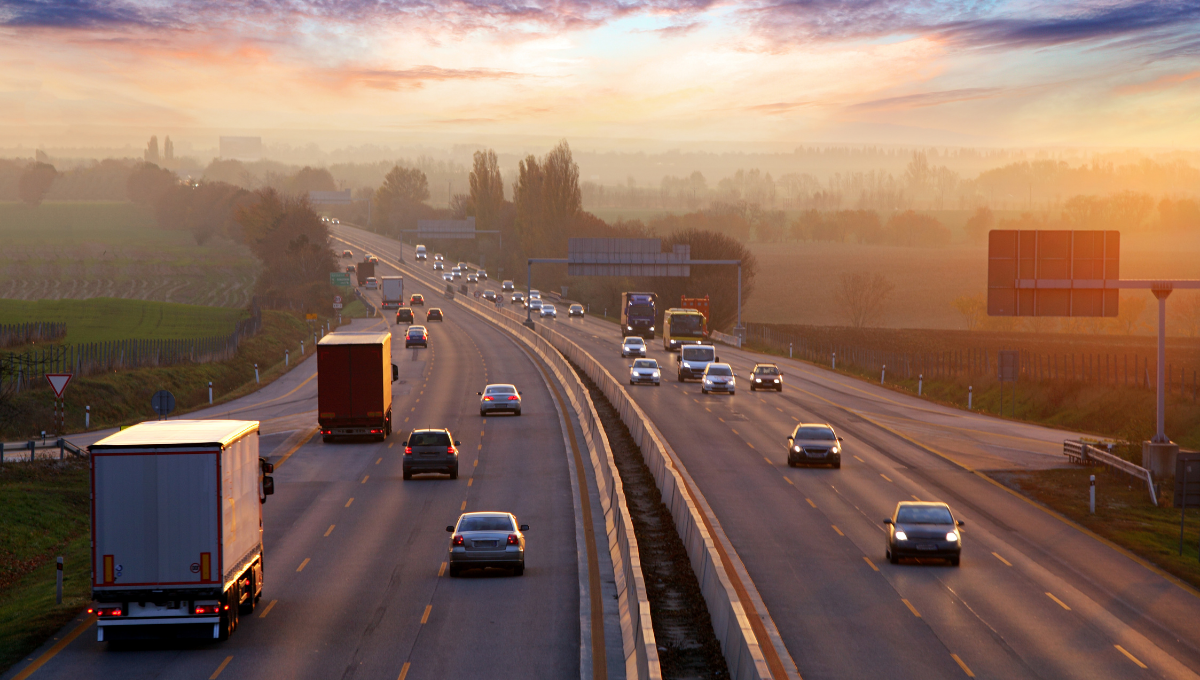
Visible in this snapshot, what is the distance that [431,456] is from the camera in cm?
3347

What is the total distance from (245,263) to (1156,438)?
164027 millimetres

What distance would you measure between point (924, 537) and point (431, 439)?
1609 centimetres

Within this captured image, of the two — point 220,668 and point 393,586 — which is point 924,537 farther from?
point 220,668

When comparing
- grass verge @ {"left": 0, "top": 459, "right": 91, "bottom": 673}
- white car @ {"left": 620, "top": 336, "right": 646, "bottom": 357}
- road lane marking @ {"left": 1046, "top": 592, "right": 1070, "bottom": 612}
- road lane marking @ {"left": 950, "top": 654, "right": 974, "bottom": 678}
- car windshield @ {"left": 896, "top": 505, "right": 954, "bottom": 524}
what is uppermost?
white car @ {"left": 620, "top": 336, "right": 646, "bottom": 357}

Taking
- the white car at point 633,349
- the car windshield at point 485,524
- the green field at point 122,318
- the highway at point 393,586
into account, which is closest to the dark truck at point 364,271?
the green field at point 122,318

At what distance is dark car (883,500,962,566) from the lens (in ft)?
76.1

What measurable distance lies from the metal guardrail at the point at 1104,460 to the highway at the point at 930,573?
39.0 inches

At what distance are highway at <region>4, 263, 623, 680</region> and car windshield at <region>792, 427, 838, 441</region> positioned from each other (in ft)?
26.4

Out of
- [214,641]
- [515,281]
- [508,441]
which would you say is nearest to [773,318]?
[515,281]

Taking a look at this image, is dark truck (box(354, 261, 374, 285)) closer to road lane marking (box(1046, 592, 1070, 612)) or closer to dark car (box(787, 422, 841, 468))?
dark car (box(787, 422, 841, 468))

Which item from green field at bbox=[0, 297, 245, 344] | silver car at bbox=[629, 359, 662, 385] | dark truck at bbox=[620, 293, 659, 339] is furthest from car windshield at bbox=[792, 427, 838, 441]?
dark truck at bbox=[620, 293, 659, 339]

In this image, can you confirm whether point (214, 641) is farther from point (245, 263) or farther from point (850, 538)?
point (245, 263)

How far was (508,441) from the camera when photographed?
41.4 meters

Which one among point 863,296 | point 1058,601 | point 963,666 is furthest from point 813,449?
point 863,296
